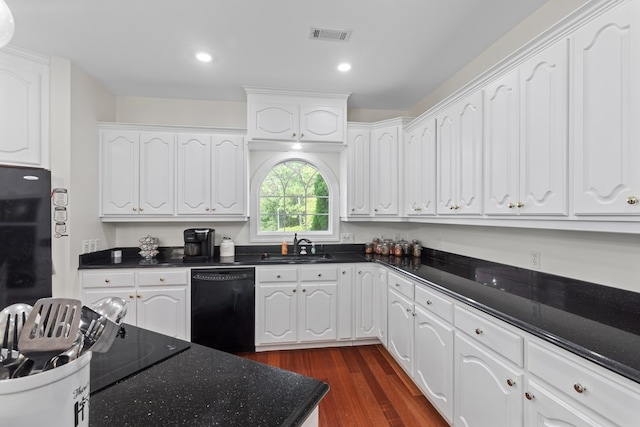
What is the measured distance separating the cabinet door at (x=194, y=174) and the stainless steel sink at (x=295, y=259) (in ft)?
2.76

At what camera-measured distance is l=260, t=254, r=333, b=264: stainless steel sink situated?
2.83 m

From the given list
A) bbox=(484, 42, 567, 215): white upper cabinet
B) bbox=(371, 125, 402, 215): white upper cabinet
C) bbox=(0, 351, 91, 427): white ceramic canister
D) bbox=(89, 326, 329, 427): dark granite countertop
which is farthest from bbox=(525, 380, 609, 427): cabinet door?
bbox=(371, 125, 402, 215): white upper cabinet

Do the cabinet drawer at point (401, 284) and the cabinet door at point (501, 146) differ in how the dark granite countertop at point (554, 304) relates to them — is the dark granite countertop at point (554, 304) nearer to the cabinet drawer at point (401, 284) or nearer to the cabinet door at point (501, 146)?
the cabinet drawer at point (401, 284)

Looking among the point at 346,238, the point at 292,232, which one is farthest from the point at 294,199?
the point at 346,238

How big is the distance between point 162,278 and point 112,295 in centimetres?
44

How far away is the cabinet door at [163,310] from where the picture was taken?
2648 millimetres

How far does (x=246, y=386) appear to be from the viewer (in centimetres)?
77

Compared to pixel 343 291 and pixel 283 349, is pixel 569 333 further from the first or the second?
pixel 283 349

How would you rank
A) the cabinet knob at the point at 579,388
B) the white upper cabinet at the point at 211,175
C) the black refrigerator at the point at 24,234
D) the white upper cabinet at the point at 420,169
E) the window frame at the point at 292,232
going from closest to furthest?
the cabinet knob at the point at 579,388 → the black refrigerator at the point at 24,234 → the white upper cabinet at the point at 420,169 → the white upper cabinet at the point at 211,175 → the window frame at the point at 292,232

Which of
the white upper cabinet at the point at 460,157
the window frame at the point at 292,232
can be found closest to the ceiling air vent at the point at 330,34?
the white upper cabinet at the point at 460,157

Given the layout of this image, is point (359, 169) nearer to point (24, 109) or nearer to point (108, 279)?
point (108, 279)

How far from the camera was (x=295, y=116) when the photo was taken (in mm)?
2939

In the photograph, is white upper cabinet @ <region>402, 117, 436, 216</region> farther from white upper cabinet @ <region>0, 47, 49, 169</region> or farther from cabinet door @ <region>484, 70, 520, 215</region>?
white upper cabinet @ <region>0, 47, 49, 169</region>

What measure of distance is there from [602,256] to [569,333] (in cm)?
65
